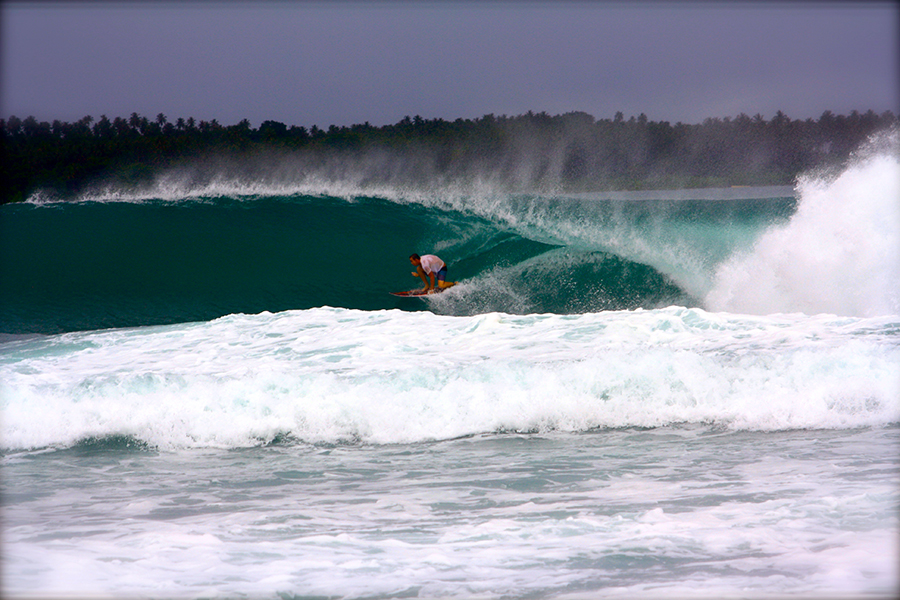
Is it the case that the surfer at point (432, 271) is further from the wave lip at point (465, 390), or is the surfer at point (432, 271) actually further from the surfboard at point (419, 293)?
the wave lip at point (465, 390)

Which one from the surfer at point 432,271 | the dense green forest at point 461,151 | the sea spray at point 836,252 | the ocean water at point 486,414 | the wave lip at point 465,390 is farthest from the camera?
the dense green forest at point 461,151

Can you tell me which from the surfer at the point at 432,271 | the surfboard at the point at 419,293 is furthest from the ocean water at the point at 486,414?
the surfer at the point at 432,271

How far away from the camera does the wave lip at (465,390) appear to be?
5805 mm

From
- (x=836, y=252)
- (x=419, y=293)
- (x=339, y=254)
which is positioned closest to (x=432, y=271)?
(x=419, y=293)

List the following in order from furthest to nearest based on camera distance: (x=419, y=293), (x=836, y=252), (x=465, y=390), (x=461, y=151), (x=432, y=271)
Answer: (x=461, y=151)
(x=419, y=293)
(x=432, y=271)
(x=836, y=252)
(x=465, y=390)

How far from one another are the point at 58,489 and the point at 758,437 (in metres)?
5.71

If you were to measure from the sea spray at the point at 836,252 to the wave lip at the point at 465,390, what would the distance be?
6.37ft

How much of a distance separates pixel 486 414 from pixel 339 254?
844cm

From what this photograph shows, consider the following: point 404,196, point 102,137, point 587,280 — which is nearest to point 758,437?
point 587,280

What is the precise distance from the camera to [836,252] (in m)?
9.66

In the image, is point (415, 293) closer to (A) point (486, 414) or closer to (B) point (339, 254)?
(B) point (339, 254)

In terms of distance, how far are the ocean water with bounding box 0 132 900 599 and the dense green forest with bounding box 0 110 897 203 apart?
3.20 m

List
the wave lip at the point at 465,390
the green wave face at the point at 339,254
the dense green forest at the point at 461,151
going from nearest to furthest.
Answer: the wave lip at the point at 465,390 → the green wave face at the point at 339,254 → the dense green forest at the point at 461,151

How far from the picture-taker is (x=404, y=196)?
14641mm
